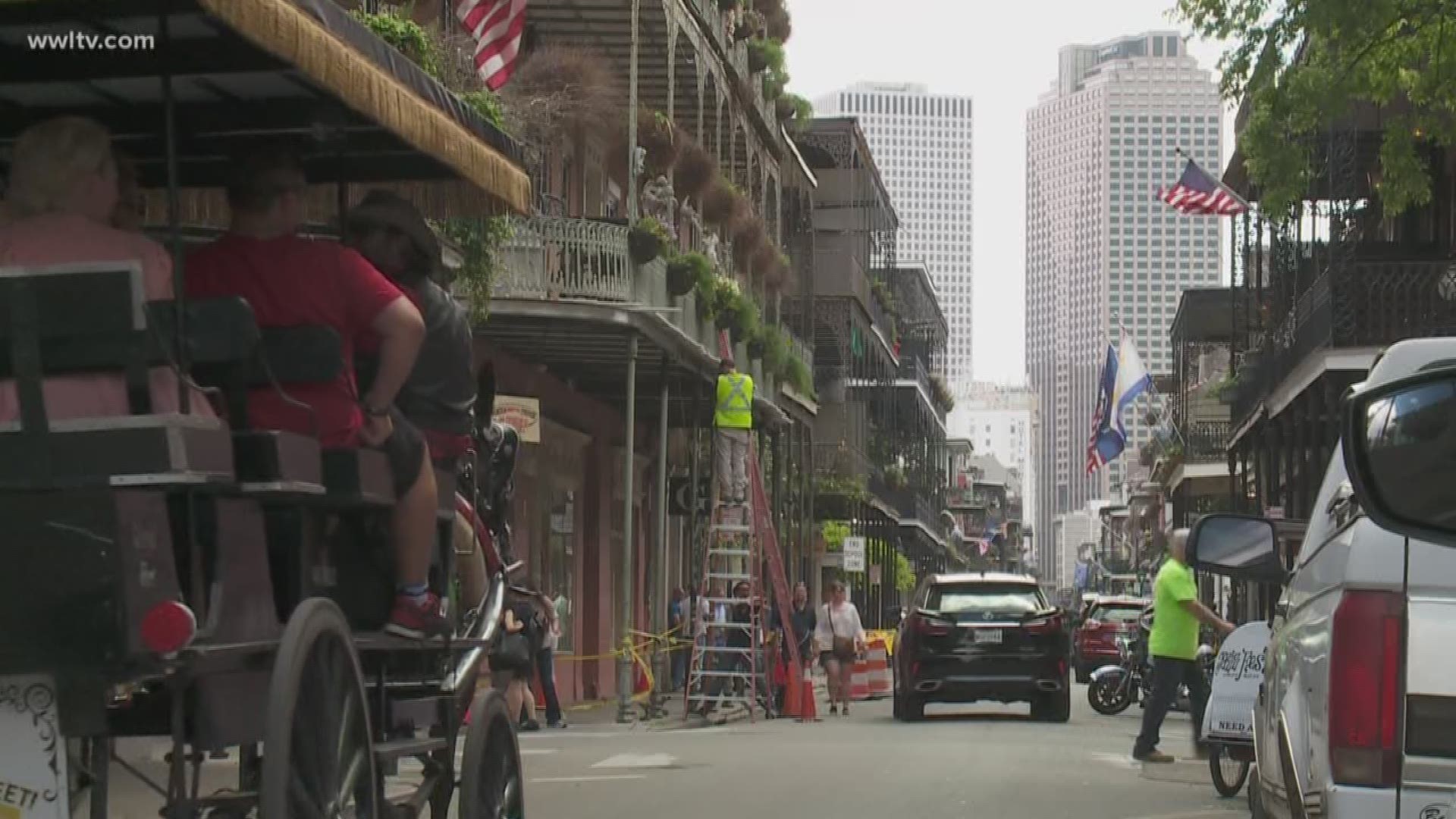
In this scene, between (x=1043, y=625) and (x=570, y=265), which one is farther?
(x=570, y=265)

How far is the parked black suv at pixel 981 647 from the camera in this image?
24.7 meters

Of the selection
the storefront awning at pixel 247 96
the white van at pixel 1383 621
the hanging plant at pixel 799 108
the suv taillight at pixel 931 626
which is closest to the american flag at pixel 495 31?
the suv taillight at pixel 931 626

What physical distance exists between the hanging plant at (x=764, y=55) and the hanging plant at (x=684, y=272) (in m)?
10.2

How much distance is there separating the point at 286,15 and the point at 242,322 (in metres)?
0.73

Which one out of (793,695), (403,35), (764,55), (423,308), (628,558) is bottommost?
(793,695)

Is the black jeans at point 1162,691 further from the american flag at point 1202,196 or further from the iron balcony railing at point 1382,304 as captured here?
the american flag at point 1202,196

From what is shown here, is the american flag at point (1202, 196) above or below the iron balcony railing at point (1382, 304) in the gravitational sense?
above

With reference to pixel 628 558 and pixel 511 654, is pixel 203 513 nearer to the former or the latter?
pixel 511 654

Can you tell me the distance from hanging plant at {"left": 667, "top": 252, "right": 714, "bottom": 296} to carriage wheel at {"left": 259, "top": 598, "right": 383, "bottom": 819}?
71.7ft

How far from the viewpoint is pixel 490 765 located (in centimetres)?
771

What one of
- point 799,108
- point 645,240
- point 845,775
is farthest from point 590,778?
point 799,108

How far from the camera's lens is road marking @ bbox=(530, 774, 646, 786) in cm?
1561

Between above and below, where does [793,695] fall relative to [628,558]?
below

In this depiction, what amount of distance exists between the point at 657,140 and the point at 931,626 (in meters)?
7.07
